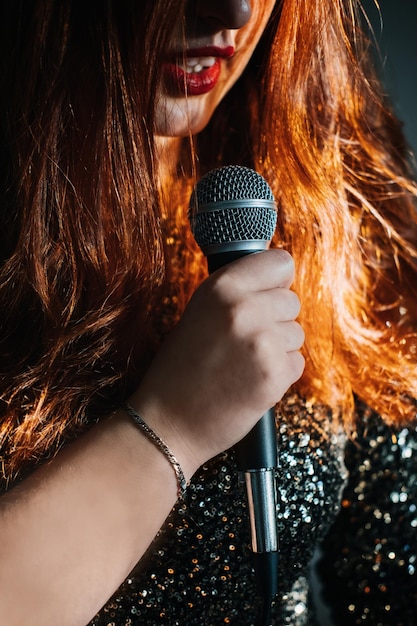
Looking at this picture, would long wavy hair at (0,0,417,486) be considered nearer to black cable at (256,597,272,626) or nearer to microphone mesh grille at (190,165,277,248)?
microphone mesh grille at (190,165,277,248)

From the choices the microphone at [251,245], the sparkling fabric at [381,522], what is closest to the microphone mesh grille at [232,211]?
the microphone at [251,245]

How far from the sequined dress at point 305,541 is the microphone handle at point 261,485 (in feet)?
0.54

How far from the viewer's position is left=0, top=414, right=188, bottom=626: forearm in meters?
0.56

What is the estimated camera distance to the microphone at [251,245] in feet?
1.94

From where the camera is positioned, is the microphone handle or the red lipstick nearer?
the microphone handle

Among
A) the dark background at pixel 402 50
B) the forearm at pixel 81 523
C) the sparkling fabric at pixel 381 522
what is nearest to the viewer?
the forearm at pixel 81 523

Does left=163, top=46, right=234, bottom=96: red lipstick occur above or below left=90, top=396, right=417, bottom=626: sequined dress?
above

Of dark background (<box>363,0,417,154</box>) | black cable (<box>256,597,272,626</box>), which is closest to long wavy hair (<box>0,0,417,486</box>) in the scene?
black cable (<box>256,597,272,626</box>)

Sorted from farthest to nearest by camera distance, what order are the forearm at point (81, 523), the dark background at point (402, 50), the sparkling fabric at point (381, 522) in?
the dark background at point (402, 50)
the sparkling fabric at point (381, 522)
the forearm at point (81, 523)

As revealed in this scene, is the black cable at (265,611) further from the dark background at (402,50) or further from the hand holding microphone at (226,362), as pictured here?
the dark background at (402,50)

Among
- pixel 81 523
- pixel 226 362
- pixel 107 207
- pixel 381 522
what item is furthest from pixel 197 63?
pixel 381 522

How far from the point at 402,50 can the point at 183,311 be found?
0.78 metres

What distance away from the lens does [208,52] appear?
734mm

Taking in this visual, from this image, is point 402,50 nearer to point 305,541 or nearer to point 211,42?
point 211,42
